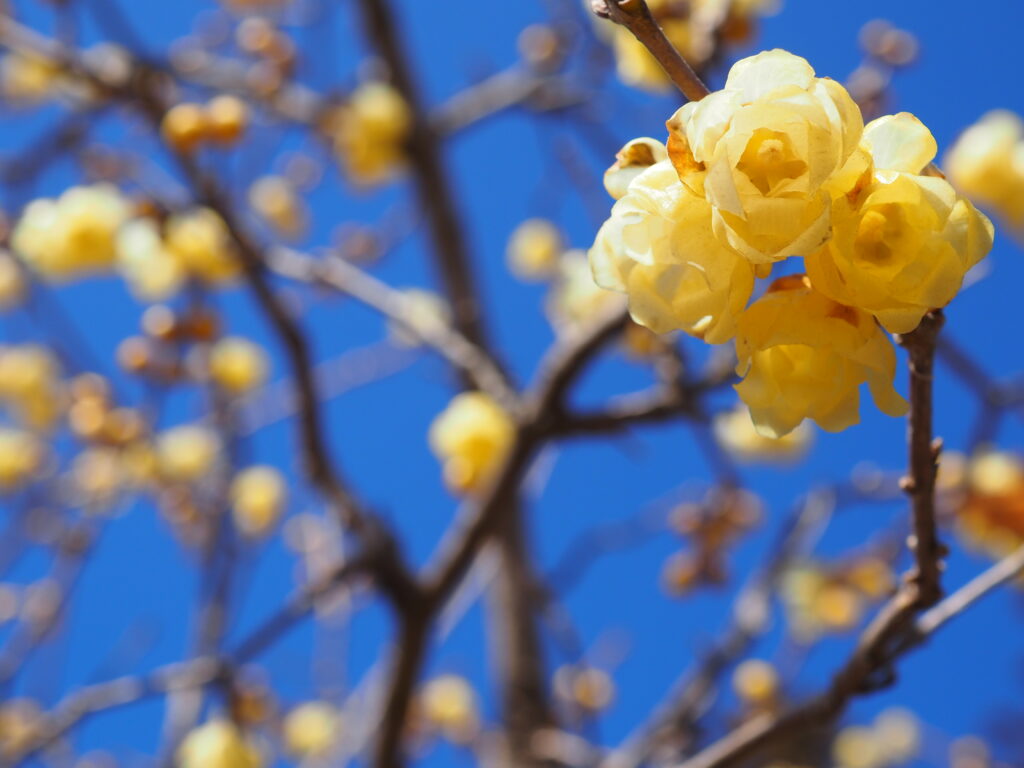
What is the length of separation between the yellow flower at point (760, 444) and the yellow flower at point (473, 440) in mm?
555

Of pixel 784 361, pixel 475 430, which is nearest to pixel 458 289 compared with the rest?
pixel 475 430

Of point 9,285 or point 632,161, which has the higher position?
point 9,285

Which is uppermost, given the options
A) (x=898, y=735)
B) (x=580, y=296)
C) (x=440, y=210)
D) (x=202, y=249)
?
(x=440, y=210)

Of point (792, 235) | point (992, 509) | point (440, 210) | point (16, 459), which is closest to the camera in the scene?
point (792, 235)

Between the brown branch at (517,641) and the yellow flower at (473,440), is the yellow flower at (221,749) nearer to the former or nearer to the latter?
the yellow flower at (473,440)

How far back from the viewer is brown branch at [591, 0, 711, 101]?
42 cm

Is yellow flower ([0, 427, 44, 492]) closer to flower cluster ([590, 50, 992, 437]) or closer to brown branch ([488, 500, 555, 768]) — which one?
brown branch ([488, 500, 555, 768])

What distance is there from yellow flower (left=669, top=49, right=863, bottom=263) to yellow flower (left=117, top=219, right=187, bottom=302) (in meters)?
1.41

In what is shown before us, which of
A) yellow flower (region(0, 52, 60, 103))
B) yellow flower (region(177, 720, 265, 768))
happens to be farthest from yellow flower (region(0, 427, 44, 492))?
yellow flower (region(177, 720, 265, 768))

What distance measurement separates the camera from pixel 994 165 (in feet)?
4.88

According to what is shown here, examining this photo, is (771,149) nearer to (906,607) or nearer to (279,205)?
(906,607)

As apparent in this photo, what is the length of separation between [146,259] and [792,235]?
5.13ft

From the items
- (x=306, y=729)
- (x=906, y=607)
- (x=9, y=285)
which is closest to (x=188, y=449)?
(x=9, y=285)

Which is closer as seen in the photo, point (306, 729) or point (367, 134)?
point (367, 134)
